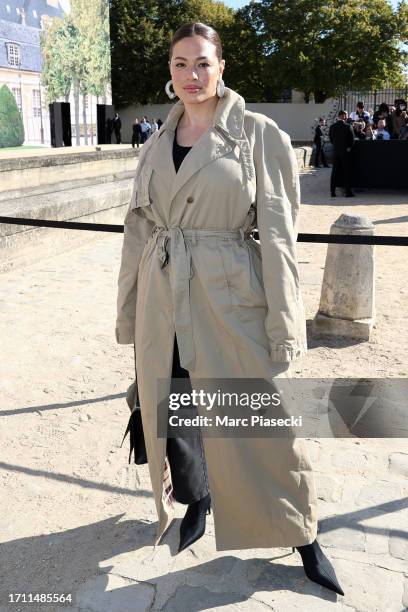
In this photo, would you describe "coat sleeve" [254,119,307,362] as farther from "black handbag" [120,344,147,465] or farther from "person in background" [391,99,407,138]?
"person in background" [391,99,407,138]

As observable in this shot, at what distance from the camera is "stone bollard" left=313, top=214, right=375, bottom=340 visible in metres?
5.04

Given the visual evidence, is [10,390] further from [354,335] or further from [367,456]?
[354,335]

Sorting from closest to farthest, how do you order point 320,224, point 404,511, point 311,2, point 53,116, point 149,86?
1. point 404,511
2. point 320,224
3. point 53,116
4. point 311,2
5. point 149,86

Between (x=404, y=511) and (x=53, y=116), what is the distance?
97.8 ft

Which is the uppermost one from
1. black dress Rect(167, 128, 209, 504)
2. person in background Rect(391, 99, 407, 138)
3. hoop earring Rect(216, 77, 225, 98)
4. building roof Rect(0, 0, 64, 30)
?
building roof Rect(0, 0, 64, 30)

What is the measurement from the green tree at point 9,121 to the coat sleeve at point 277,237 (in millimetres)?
25237

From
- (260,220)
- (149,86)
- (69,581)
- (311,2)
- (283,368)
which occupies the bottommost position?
(69,581)

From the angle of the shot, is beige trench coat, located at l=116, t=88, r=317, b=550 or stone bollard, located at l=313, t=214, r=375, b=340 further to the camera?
stone bollard, located at l=313, t=214, r=375, b=340

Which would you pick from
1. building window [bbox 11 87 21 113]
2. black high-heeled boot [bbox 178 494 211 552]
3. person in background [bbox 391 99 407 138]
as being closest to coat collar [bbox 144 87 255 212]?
black high-heeled boot [bbox 178 494 211 552]

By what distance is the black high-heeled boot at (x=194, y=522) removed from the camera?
8.53 feet

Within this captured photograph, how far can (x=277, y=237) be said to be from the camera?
2.19 metres

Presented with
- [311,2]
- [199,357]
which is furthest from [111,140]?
[199,357]

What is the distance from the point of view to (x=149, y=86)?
47.3 meters

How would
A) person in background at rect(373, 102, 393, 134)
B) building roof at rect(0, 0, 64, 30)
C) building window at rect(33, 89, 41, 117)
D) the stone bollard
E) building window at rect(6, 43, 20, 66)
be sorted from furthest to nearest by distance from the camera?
1. building window at rect(33, 89, 41, 117)
2. building window at rect(6, 43, 20, 66)
3. building roof at rect(0, 0, 64, 30)
4. person in background at rect(373, 102, 393, 134)
5. the stone bollard
